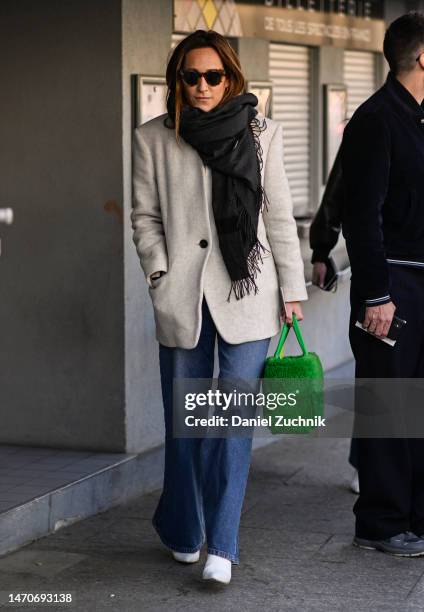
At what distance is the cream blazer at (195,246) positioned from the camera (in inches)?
213

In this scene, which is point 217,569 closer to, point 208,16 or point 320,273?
point 320,273

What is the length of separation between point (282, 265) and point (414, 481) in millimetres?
1222

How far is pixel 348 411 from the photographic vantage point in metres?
9.24

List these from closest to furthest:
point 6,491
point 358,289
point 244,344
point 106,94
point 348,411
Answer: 1. point 244,344
2. point 358,289
3. point 6,491
4. point 106,94
5. point 348,411

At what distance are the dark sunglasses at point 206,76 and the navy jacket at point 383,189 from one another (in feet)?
2.44

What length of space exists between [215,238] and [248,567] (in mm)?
1360

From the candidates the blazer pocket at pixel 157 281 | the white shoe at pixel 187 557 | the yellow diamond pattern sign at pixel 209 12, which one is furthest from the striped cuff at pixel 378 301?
the yellow diamond pattern sign at pixel 209 12

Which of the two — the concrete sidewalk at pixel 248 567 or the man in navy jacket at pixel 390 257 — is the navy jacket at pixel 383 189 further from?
the concrete sidewalk at pixel 248 567

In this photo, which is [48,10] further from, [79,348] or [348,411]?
[348,411]

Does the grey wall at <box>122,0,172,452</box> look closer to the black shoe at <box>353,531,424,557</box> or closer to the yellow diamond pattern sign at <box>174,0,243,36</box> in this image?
the yellow diamond pattern sign at <box>174,0,243,36</box>

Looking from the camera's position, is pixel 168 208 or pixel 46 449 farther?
pixel 46 449

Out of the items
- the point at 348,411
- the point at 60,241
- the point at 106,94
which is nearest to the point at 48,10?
the point at 106,94

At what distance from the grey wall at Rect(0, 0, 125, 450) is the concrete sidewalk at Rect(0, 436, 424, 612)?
70cm

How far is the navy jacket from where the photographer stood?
5.73m
